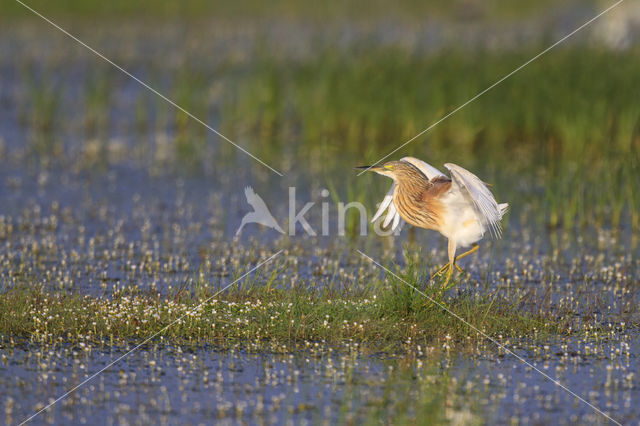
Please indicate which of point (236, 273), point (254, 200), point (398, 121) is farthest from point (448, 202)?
point (398, 121)

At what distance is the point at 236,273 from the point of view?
989cm

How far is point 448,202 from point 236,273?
2154mm

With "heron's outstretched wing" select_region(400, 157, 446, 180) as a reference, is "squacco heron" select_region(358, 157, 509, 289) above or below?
below

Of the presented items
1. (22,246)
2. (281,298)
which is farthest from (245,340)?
(22,246)

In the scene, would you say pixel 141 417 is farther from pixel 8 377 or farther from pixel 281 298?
pixel 281 298

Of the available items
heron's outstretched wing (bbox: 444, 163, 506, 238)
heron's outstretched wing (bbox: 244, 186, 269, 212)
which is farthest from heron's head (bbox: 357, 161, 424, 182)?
heron's outstretched wing (bbox: 244, 186, 269, 212)

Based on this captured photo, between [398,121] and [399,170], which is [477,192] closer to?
[399,170]

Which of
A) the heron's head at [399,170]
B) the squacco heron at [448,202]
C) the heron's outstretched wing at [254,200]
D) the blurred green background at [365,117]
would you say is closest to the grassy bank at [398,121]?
the blurred green background at [365,117]

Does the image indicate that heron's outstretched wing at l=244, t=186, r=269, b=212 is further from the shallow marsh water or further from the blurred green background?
the blurred green background

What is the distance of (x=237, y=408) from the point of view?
23.4 feet

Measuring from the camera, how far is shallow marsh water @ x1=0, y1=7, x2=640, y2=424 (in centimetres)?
728

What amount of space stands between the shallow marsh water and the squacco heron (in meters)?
0.57

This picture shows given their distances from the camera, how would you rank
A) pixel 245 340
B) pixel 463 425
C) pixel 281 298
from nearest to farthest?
pixel 463 425, pixel 245 340, pixel 281 298

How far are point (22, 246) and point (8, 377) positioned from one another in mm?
4231
